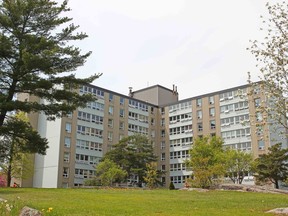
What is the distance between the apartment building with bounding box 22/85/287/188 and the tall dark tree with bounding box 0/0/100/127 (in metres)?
35.2

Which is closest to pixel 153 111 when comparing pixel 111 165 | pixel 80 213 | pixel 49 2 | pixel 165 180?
pixel 165 180

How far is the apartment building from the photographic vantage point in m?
63.5

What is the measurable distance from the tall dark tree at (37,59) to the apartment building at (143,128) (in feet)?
115

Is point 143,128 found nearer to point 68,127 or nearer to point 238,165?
point 68,127

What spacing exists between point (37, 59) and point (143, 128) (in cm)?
5741

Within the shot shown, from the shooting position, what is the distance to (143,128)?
261 feet

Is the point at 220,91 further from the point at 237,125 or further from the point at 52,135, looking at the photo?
the point at 52,135

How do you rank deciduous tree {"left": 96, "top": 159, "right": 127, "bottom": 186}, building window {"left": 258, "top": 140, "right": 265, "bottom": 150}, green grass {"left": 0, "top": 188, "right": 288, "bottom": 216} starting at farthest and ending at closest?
building window {"left": 258, "top": 140, "right": 265, "bottom": 150} < deciduous tree {"left": 96, "top": 159, "right": 127, "bottom": 186} < green grass {"left": 0, "top": 188, "right": 288, "bottom": 216}

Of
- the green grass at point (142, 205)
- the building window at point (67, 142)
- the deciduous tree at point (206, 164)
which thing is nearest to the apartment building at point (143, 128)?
the building window at point (67, 142)

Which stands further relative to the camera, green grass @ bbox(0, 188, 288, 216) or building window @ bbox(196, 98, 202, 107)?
building window @ bbox(196, 98, 202, 107)

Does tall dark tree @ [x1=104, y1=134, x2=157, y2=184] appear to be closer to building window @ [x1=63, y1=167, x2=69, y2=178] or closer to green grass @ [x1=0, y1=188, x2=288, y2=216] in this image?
building window @ [x1=63, y1=167, x2=69, y2=178]

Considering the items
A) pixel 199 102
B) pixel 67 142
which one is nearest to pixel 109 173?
pixel 67 142

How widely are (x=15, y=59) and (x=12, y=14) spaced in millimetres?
3096

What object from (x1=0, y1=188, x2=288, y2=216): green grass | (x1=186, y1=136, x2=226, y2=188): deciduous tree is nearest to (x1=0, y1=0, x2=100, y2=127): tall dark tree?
(x1=0, y1=188, x2=288, y2=216): green grass
